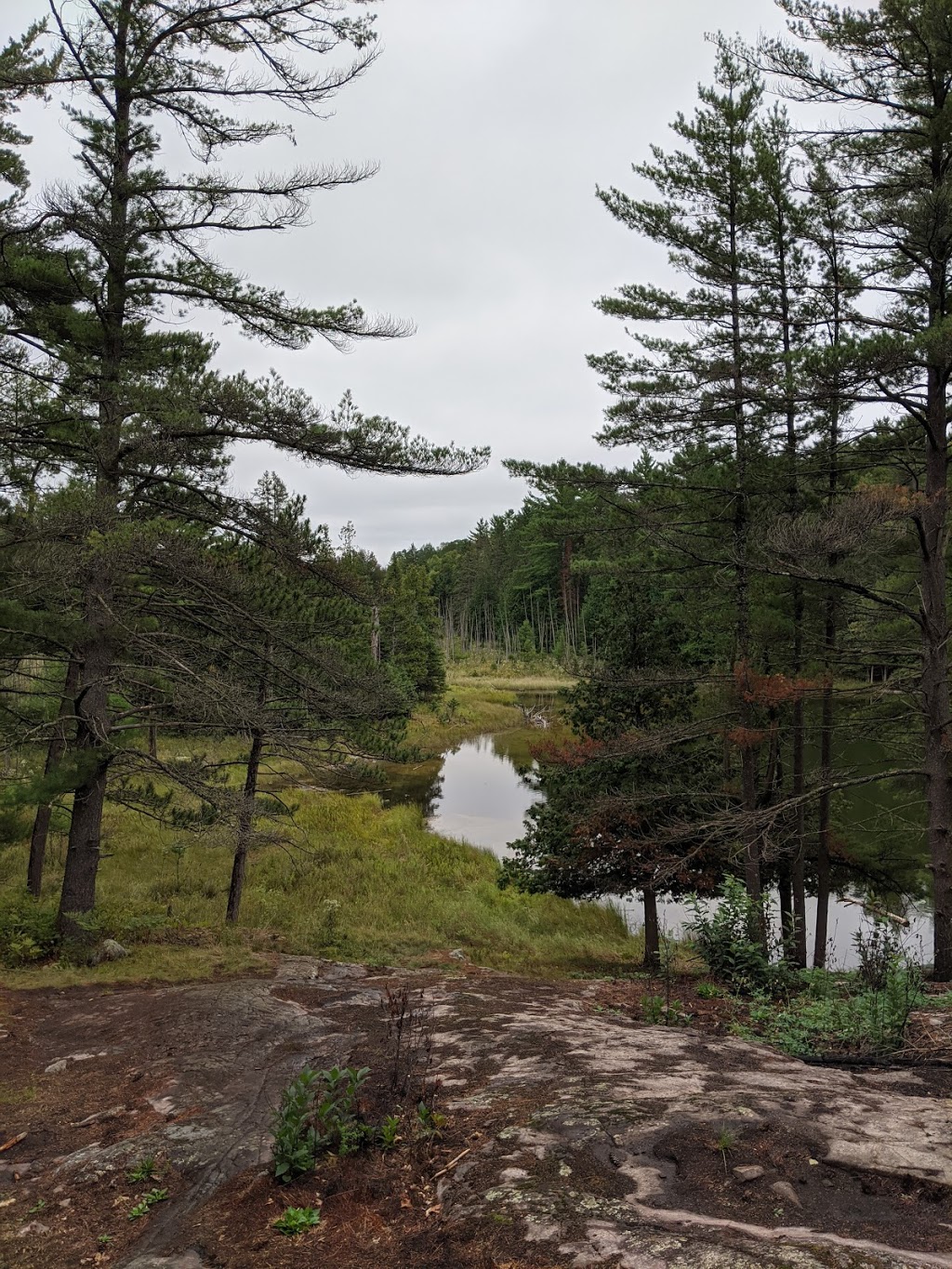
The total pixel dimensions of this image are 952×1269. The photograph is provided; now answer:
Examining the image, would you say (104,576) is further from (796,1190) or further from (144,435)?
(796,1190)

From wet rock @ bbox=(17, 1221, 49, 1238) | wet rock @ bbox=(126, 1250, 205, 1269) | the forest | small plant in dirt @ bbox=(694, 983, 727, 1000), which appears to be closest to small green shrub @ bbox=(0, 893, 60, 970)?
the forest

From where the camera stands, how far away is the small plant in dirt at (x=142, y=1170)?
372 cm

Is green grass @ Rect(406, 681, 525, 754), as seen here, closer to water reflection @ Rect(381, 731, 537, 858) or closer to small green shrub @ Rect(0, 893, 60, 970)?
water reflection @ Rect(381, 731, 537, 858)

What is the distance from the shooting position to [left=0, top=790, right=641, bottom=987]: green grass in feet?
31.6

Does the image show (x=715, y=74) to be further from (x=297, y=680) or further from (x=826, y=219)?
(x=297, y=680)

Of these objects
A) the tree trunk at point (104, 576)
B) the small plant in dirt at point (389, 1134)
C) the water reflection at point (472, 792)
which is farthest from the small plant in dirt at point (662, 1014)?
the water reflection at point (472, 792)

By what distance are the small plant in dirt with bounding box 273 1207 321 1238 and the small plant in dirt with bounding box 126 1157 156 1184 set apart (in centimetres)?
100

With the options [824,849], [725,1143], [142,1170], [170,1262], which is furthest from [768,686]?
[170,1262]

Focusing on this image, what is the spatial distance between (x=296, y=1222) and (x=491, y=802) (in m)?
25.3

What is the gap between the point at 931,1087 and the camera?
4.13 m

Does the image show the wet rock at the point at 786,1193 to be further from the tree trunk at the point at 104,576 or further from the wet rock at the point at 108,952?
the wet rock at the point at 108,952

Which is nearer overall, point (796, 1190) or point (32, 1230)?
point (796, 1190)

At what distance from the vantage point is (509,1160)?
3.36 m

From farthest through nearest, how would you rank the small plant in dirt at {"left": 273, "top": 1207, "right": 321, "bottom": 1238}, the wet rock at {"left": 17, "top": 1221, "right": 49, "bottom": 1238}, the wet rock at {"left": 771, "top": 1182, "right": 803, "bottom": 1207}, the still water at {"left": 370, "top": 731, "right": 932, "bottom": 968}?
the still water at {"left": 370, "top": 731, "right": 932, "bottom": 968} → the wet rock at {"left": 17, "top": 1221, "right": 49, "bottom": 1238} → the small plant in dirt at {"left": 273, "top": 1207, "right": 321, "bottom": 1238} → the wet rock at {"left": 771, "top": 1182, "right": 803, "bottom": 1207}
